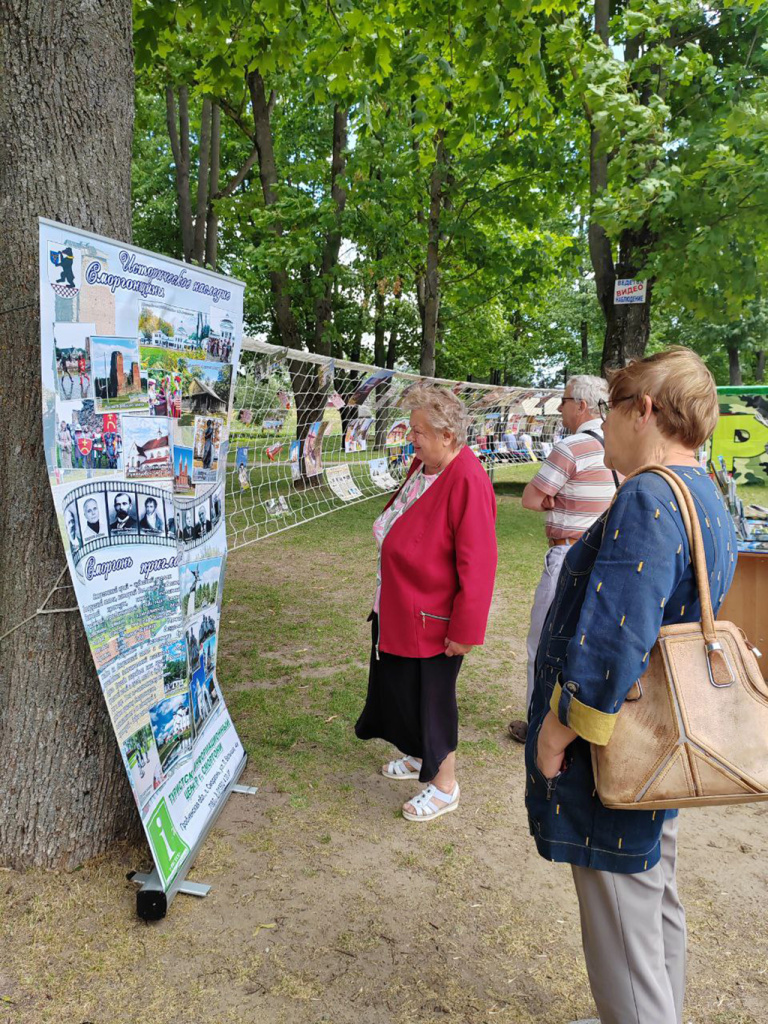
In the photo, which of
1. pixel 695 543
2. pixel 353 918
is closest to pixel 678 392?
pixel 695 543

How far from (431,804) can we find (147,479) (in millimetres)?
1931

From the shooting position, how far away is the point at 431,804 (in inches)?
124

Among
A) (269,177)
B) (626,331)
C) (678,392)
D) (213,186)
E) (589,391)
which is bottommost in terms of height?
(678,392)

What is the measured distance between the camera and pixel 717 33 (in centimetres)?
889

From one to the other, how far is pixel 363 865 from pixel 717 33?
35.0 feet

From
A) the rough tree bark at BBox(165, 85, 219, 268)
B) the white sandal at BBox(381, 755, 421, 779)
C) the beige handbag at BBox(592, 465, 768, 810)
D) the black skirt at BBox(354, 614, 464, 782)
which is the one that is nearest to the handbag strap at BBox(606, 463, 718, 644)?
the beige handbag at BBox(592, 465, 768, 810)

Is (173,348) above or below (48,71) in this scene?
below

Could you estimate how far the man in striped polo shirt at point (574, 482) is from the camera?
10.7ft

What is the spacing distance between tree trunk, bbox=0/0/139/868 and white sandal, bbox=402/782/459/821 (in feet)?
4.28

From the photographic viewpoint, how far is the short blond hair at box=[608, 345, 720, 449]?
58.6 inches

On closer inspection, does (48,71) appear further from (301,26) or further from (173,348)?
(301,26)

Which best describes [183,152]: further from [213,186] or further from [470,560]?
[470,560]

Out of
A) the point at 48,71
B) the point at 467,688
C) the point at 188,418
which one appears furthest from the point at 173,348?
the point at 467,688

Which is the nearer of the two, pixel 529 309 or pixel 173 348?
pixel 173 348
